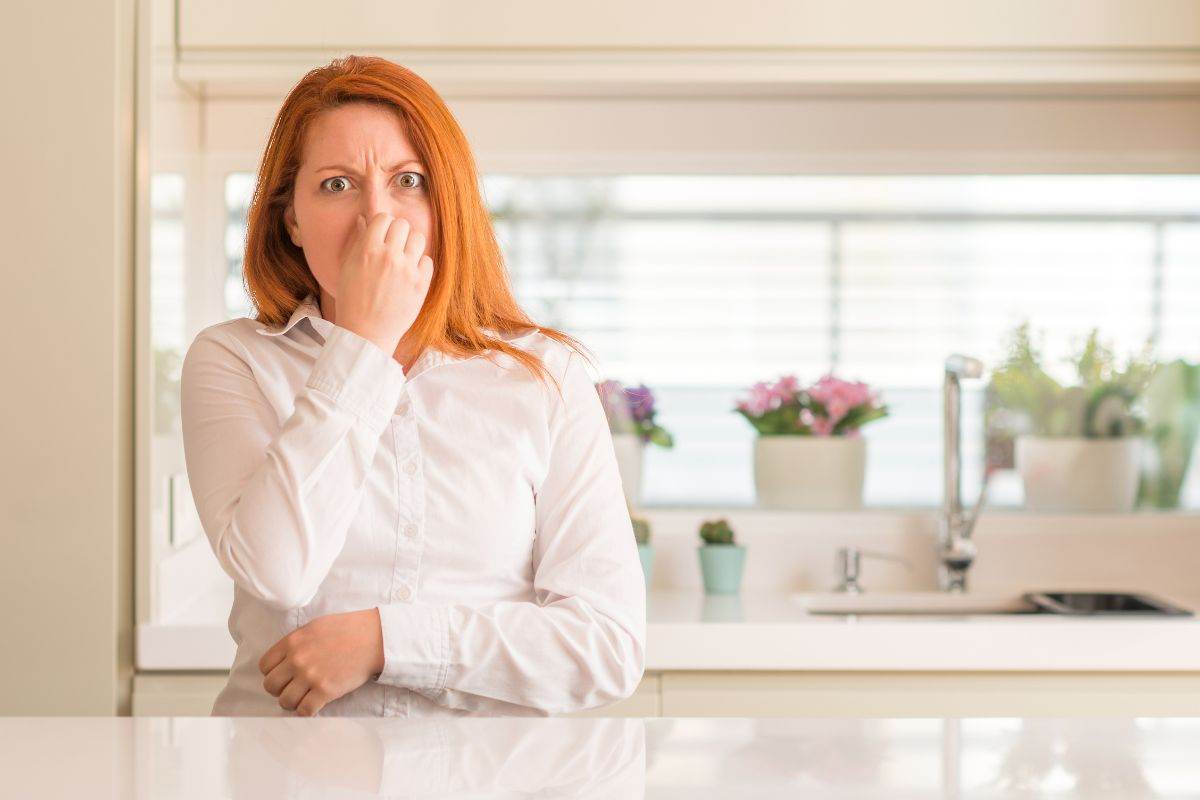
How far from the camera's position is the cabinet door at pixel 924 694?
1.98 meters

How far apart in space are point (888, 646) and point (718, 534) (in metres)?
0.51

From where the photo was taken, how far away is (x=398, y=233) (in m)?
1.20

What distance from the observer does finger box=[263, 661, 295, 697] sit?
3.64 feet

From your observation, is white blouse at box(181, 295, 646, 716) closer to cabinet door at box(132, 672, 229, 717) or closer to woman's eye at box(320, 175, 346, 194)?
woman's eye at box(320, 175, 346, 194)

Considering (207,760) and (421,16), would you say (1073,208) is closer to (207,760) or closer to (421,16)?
(421,16)

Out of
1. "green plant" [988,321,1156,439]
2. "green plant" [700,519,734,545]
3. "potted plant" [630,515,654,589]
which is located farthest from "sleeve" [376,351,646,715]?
"green plant" [988,321,1156,439]

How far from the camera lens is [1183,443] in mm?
2639

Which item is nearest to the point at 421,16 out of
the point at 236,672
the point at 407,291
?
the point at 407,291

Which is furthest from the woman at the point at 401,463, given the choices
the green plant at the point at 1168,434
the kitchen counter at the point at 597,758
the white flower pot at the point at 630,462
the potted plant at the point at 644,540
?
the green plant at the point at 1168,434

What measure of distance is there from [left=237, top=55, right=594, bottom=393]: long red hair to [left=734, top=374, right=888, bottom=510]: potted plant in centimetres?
131

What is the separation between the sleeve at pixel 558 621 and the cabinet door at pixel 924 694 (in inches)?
32.2

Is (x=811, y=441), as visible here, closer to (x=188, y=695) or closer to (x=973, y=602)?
(x=973, y=602)

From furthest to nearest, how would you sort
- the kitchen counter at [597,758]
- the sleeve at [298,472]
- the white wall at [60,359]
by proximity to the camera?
1. the white wall at [60,359]
2. the sleeve at [298,472]
3. the kitchen counter at [597,758]

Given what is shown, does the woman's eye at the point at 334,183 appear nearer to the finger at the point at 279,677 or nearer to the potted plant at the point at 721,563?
the finger at the point at 279,677
